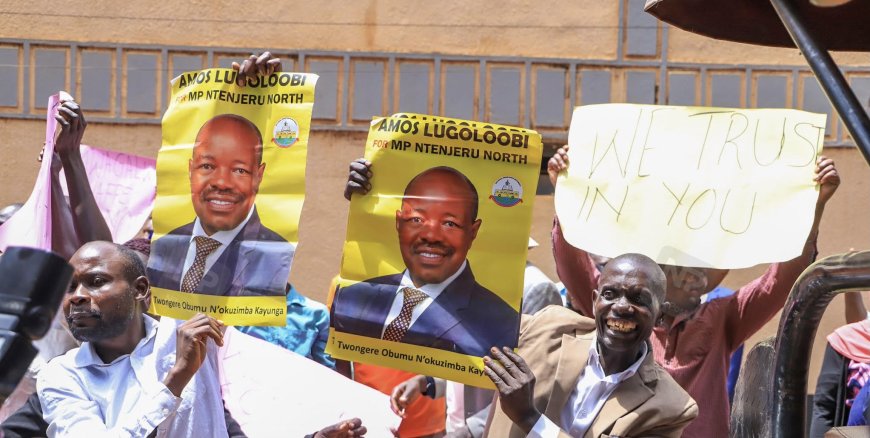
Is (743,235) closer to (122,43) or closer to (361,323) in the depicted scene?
(361,323)

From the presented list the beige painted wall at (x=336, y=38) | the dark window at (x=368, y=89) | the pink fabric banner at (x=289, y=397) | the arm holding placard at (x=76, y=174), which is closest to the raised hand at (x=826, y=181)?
the pink fabric banner at (x=289, y=397)

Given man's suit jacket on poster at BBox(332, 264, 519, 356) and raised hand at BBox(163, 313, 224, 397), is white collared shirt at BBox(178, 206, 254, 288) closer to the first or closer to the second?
man's suit jacket on poster at BBox(332, 264, 519, 356)

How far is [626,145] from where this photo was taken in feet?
16.1

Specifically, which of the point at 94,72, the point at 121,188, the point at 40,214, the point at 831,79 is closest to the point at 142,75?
the point at 94,72

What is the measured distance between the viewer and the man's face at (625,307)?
393 centimetres

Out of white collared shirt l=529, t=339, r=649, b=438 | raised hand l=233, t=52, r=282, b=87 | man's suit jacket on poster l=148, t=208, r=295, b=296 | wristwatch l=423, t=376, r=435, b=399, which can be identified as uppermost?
raised hand l=233, t=52, r=282, b=87

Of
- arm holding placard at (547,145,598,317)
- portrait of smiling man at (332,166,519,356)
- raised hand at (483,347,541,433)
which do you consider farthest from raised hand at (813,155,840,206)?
raised hand at (483,347,541,433)

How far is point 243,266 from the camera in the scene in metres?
4.55

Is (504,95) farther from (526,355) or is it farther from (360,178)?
(526,355)

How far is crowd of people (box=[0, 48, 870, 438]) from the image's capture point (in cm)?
387

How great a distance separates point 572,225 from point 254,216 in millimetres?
1204

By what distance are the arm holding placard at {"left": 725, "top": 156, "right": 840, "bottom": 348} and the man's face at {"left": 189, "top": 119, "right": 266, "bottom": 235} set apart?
6.28 feet

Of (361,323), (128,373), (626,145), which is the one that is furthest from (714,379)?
(128,373)

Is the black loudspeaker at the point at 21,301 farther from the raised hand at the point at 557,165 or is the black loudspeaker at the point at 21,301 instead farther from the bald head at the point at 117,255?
the raised hand at the point at 557,165
